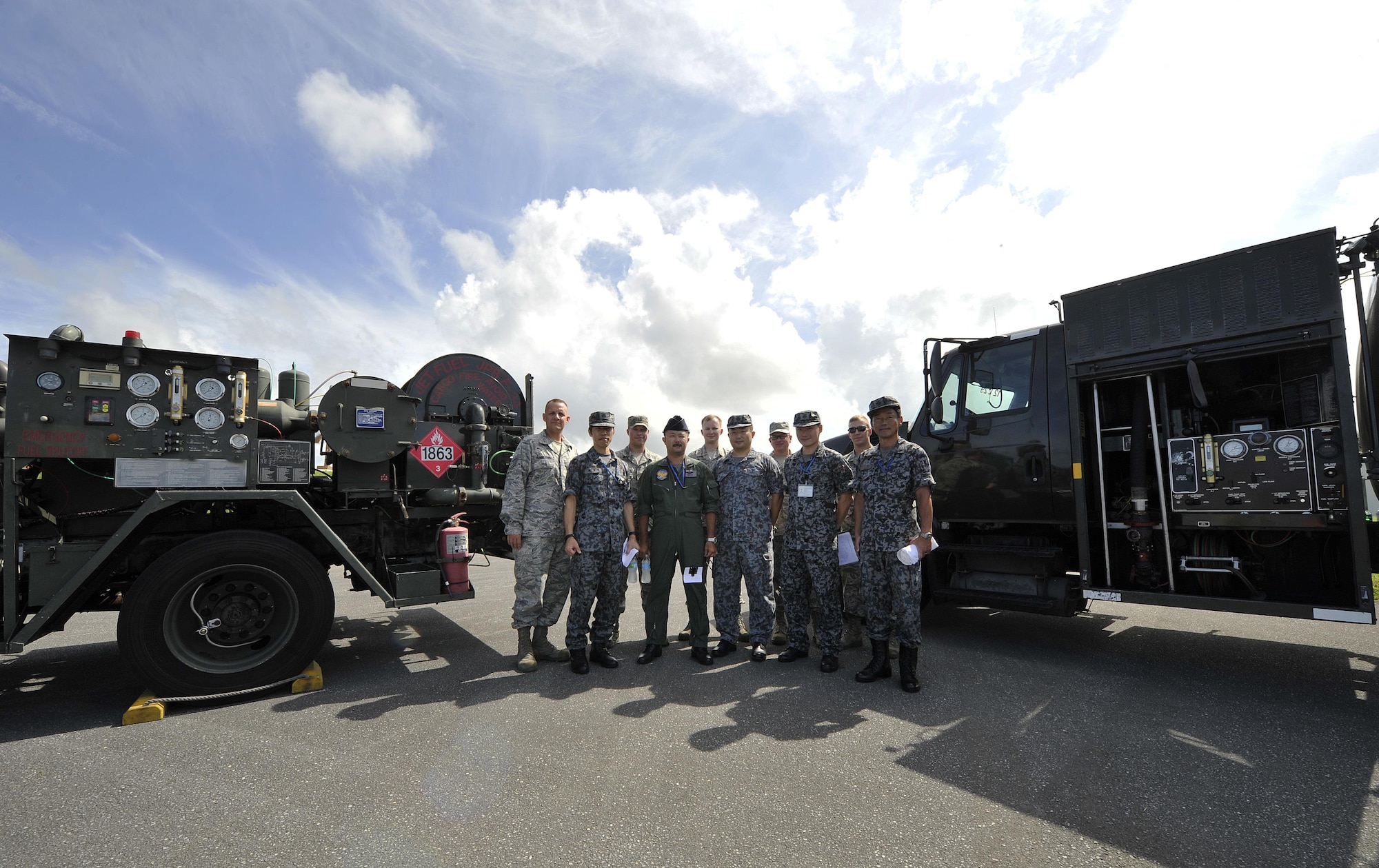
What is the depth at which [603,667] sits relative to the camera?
14.7 feet

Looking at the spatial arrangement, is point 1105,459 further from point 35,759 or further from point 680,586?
point 35,759

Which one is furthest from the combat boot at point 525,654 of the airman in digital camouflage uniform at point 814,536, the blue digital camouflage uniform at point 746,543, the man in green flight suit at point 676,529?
the airman in digital camouflage uniform at point 814,536

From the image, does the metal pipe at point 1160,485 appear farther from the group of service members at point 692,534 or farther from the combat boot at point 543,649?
the combat boot at point 543,649

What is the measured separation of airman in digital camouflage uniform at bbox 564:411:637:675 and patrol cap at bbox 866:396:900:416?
6.21 ft

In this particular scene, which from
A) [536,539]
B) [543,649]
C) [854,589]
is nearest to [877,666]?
[854,589]

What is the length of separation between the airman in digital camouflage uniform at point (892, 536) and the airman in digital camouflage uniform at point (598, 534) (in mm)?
1778

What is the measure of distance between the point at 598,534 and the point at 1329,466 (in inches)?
187

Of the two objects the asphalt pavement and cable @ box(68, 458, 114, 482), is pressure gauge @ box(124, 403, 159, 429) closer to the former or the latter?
cable @ box(68, 458, 114, 482)

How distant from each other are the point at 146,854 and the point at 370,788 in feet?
2.37

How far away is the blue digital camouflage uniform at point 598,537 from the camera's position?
4578 mm

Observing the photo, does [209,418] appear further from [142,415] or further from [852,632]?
[852,632]

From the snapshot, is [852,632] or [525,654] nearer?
[525,654]

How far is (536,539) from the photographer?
4664mm

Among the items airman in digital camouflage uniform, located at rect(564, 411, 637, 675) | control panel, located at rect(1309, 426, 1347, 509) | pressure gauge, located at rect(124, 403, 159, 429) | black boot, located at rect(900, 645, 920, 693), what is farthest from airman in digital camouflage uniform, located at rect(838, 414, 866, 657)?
pressure gauge, located at rect(124, 403, 159, 429)
